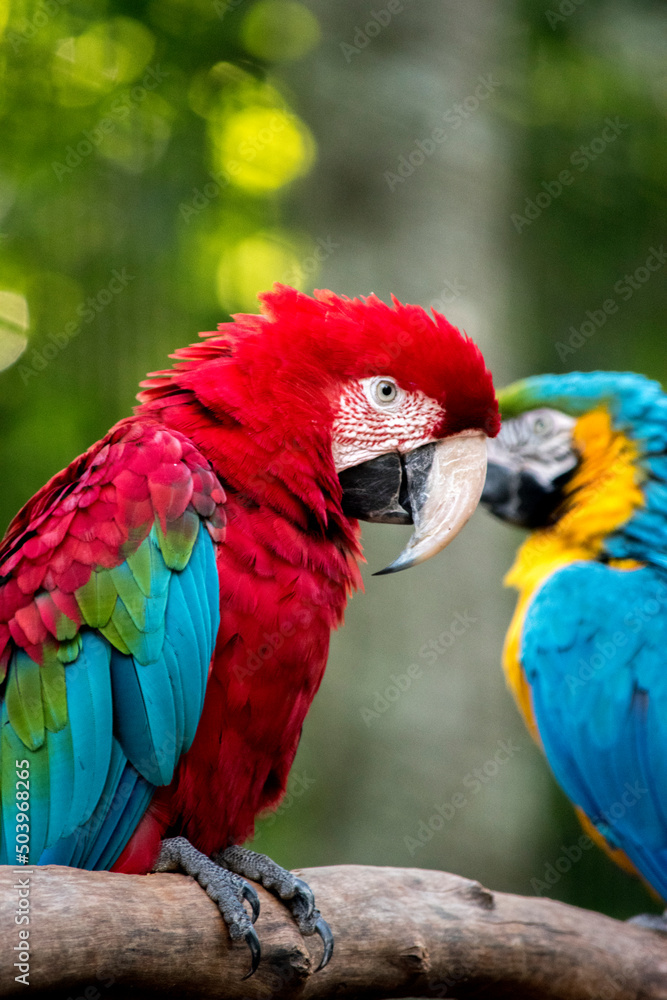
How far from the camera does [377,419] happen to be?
1656 millimetres

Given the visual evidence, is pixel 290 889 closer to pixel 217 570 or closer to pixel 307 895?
pixel 307 895

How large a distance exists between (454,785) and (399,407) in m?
1.74

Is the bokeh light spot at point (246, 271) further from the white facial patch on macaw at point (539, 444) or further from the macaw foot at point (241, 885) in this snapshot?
the macaw foot at point (241, 885)

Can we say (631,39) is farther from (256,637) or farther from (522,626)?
(256,637)

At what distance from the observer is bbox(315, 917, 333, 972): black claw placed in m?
1.56

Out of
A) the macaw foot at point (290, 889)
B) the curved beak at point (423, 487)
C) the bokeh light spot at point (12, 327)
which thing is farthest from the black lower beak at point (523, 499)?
the bokeh light spot at point (12, 327)

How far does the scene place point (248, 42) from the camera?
3.73 metres

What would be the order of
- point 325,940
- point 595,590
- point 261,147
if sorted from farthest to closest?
1. point 261,147
2. point 595,590
3. point 325,940

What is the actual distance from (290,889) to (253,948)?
120 mm

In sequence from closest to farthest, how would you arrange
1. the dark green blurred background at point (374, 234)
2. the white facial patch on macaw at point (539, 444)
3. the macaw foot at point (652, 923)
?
1. the macaw foot at point (652, 923)
2. the white facial patch on macaw at point (539, 444)
3. the dark green blurred background at point (374, 234)

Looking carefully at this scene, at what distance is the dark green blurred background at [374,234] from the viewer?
3.05 m

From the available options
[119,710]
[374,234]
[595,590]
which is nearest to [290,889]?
[119,710]

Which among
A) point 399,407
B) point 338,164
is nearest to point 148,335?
point 338,164

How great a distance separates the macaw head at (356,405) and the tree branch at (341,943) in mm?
651
